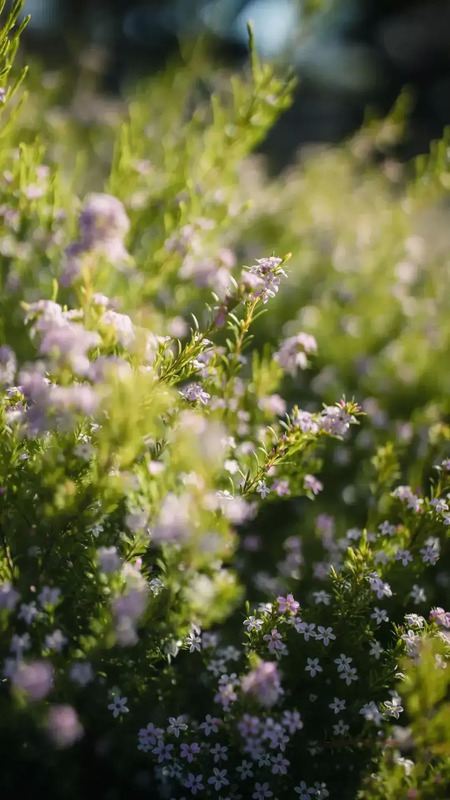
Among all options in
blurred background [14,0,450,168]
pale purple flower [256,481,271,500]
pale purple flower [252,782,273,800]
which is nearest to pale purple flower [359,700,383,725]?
pale purple flower [252,782,273,800]

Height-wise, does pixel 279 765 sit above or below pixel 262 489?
below

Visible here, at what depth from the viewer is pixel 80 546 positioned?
6.13 ft

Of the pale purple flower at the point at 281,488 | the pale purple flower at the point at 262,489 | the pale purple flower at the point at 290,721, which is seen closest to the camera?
the pale purple flower at the point at 290,721

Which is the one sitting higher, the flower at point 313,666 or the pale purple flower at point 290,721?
the flower at point 313,666

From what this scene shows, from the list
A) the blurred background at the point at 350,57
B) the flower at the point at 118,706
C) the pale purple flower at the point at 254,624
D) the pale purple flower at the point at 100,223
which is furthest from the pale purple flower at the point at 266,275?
the blurred background at the point at 350,57

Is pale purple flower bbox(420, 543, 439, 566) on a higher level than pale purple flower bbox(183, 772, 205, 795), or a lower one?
higher

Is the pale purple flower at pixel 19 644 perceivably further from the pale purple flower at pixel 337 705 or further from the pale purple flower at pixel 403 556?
the pale purple flower at pixel 403 556

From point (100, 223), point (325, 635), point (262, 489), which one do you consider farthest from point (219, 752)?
point (100, 223)

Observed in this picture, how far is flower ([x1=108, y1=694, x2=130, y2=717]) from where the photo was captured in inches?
70.5

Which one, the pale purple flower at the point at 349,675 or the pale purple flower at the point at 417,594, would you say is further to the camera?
the pale purple flower at the point at 417,594

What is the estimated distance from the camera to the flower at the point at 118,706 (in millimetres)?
1790

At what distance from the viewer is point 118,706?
1839mm

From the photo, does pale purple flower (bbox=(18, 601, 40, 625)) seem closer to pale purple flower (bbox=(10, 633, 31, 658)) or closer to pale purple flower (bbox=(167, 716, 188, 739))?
pale purple flower (bbox=(10, 633, 31, 658))

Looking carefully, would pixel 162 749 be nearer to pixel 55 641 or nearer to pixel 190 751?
pixel 190 751
